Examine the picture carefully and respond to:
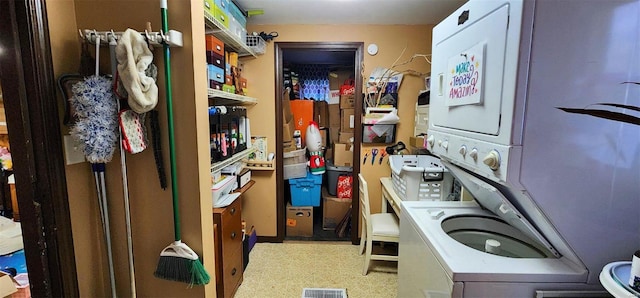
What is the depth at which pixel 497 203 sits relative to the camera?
1.42 meters

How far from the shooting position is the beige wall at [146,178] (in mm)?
1276

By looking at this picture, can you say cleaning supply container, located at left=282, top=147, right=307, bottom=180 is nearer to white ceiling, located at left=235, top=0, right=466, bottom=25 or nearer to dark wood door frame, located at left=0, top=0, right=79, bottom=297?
white ceiling, located at left=235, top=0, right=466, bottom=25

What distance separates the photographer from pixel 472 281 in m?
1.00

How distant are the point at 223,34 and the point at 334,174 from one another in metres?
1.97

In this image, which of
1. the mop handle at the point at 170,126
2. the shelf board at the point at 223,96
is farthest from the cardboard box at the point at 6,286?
the shelf board at the point at 223,96

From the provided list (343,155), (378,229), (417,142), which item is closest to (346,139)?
(343,155)

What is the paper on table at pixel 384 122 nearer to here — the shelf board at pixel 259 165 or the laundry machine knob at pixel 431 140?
the shelf board at pixel 259 165

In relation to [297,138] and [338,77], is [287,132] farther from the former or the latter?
[338,77]

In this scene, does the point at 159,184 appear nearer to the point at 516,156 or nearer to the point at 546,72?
the point at 516,156

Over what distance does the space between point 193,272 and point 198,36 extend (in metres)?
1.07

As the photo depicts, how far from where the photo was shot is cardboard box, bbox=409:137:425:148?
2.66 m

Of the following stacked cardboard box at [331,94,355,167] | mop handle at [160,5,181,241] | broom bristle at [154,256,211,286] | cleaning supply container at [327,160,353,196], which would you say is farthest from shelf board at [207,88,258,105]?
cleaning supply container at [327,160,353,196]

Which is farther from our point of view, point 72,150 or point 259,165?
point 259,165

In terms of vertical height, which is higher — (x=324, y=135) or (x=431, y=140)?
(x=431, y=140)
